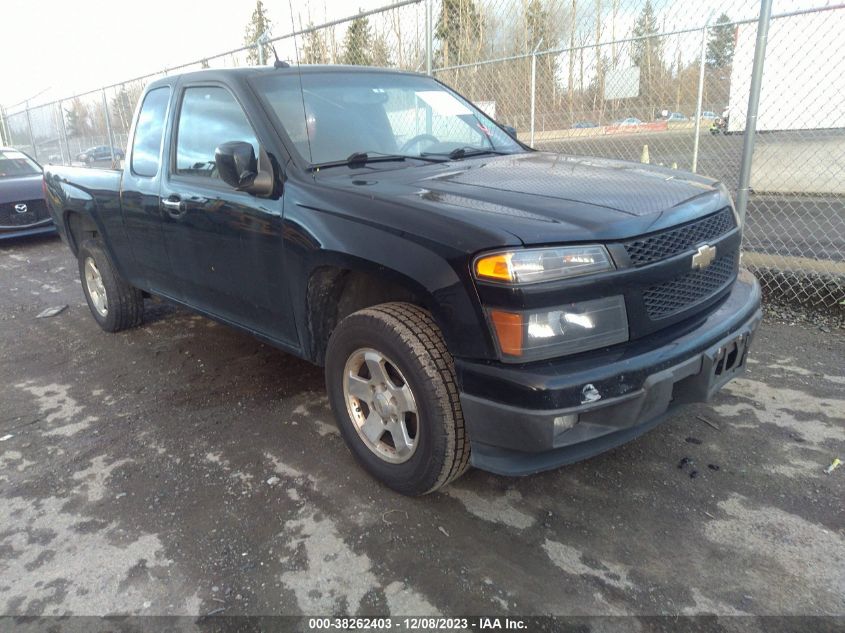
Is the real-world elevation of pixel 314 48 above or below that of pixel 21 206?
above

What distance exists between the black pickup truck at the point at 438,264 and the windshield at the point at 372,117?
13mm

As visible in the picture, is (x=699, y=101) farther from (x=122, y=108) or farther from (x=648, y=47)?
(x=122, y=108)

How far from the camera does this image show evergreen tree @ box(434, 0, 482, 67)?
713 centimetres

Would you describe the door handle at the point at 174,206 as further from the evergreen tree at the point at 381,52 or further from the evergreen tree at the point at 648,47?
the evergreen tree at the point at 648,47

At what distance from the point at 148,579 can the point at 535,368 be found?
1.61 metres

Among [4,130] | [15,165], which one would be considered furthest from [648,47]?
[4,130]

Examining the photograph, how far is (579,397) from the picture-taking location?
212 centimetres

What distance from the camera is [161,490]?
2869mm

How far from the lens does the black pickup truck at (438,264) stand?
7.07 feet

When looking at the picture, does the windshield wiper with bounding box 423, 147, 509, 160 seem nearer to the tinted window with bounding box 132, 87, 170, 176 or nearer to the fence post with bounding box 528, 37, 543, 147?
the tinted window with bounding box 132, 87, 170, 176

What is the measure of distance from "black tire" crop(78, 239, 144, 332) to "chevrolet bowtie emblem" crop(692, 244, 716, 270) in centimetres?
405

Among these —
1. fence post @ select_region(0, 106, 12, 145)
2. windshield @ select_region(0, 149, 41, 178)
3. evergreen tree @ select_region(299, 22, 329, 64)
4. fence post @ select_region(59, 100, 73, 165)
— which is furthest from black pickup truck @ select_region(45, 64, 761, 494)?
fence post @ select_region(0, 106, 12, 145)

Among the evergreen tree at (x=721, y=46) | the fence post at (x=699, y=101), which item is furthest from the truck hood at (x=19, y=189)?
the evergreen tree at (x=721, y=46)

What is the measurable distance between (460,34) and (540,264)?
5982 mm
